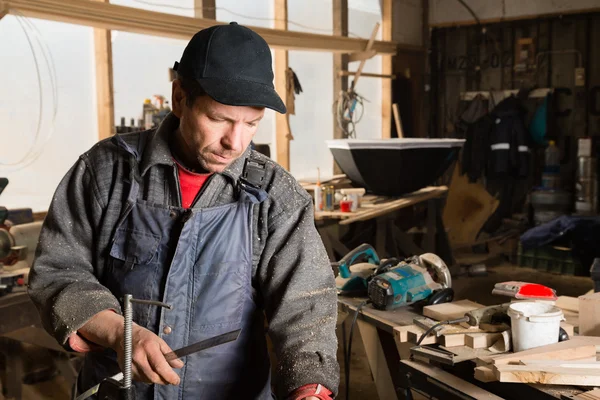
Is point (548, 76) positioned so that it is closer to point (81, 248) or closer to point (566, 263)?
point (566, 263)

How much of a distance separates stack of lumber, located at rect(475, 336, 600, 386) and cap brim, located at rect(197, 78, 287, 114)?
1.01 metres

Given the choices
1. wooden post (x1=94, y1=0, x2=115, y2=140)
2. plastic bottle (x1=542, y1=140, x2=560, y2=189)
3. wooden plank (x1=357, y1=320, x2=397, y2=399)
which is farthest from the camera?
plastic bottle (x1=542, y1=140, x2=560, y2=189)

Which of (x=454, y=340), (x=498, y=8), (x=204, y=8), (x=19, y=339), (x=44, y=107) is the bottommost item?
(x=19, y=339)

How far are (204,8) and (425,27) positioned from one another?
174 inches

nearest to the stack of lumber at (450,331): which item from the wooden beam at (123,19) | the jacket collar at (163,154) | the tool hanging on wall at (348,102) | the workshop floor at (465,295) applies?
the jacket collar at (163,154)

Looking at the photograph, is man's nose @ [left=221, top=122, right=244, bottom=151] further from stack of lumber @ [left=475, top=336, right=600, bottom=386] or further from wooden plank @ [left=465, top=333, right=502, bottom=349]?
wooden plank @ [left=465, top=333, right=502, bottom=349]

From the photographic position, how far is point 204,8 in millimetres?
4816

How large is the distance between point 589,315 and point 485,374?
0.52 meters

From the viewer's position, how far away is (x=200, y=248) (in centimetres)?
148

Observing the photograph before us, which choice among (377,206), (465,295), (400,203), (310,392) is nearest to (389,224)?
(400,203)

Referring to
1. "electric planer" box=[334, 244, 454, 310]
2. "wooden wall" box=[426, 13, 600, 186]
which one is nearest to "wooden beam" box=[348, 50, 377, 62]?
"wooden wall" box=[426, 13, 600, 186]

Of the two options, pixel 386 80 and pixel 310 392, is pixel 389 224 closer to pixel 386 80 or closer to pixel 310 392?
pixel 386 80

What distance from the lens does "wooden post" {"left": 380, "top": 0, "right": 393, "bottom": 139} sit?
747 centimetres

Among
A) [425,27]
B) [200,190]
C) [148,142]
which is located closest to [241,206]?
[200,190]
